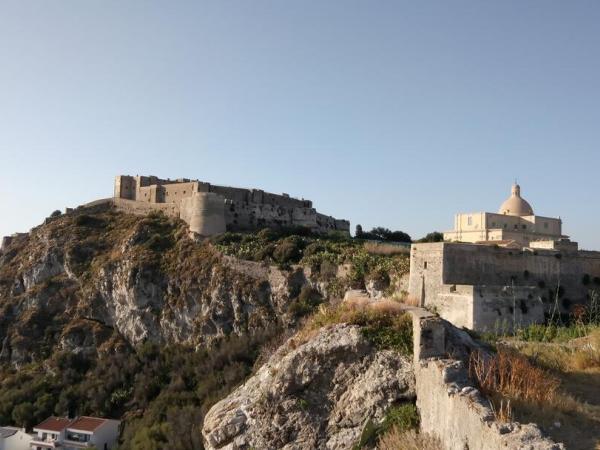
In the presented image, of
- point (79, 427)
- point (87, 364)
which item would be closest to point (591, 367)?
point (79, 427)

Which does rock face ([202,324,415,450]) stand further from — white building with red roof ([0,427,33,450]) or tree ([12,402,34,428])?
tree ([12,402,34,428])

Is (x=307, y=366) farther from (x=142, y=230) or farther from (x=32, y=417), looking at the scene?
(x=142, y=230)

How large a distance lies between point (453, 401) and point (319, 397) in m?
2.71

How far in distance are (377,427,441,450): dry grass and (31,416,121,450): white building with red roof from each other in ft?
99.6

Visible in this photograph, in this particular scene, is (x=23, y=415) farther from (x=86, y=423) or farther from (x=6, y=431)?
(x=86, y=423)

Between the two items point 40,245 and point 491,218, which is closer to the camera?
point 491,218

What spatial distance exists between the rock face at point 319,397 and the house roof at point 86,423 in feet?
96.4

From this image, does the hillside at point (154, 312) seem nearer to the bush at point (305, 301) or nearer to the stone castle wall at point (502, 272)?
the bush at point (305, 301)

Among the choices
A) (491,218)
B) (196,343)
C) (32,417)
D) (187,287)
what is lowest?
(32,417)

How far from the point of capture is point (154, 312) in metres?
44.0

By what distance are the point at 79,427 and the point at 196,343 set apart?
9.09m

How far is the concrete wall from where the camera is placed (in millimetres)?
4316

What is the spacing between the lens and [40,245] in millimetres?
53750

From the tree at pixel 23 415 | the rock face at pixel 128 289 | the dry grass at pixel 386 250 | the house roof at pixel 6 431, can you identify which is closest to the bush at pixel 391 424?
the dry grass at pixel 386 250
